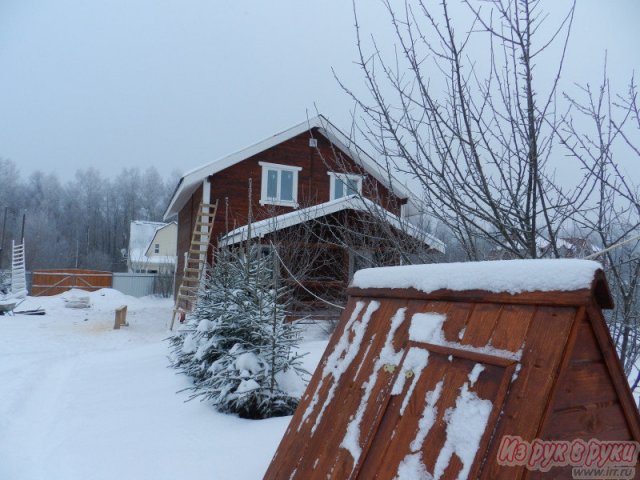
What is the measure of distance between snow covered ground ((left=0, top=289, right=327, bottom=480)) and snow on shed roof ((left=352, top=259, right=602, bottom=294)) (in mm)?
2388

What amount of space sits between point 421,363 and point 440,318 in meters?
0.20

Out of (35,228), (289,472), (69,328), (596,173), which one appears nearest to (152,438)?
(289,472)

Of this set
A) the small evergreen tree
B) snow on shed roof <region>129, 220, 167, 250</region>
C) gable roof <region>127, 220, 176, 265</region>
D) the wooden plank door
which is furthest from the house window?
snow on shed roof <region>129, 220, 167, 250</region>

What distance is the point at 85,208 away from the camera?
65.6 metres

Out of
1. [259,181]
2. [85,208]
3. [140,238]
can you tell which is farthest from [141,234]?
[259,181]

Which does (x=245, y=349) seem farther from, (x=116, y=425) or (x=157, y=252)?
(x=157, y=252)

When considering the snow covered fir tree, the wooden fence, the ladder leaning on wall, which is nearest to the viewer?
the snow covered fir tree

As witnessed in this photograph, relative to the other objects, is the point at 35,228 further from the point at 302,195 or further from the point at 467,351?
the point at 467,351

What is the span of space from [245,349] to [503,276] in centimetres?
429

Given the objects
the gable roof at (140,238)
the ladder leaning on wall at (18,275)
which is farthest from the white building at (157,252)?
the ladder leaning on wall at (18,275)

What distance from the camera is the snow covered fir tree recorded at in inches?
194

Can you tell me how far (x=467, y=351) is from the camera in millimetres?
1510

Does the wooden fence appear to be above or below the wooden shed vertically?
below

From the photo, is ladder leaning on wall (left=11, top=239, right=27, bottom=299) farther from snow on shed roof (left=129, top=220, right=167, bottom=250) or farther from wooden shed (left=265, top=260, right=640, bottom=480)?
snow on shed roof (left=129, top=220, right=167, bottom=250)
